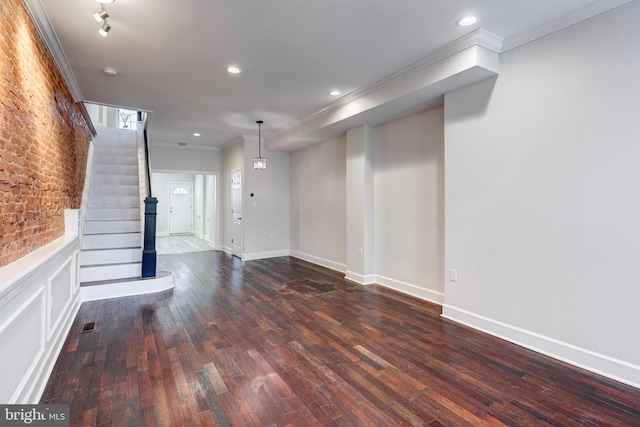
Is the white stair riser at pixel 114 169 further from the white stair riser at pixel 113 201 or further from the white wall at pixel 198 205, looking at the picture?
the white wall at pixel 198 205

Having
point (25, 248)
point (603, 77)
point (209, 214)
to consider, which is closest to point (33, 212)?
point (25, 248)

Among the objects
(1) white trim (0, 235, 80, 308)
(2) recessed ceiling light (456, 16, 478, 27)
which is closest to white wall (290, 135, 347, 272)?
(2) recessed ceiling light (456, 16, 478, 27)

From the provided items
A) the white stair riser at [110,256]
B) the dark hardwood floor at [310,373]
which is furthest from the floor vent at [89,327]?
the white stair riser at [110,256]

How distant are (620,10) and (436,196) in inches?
86.8

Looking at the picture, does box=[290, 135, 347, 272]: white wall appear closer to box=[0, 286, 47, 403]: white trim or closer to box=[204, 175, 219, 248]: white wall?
box=[204, 175, 219, 248]: white wall

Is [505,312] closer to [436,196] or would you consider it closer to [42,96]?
[436,196]

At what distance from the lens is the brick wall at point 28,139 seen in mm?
1890

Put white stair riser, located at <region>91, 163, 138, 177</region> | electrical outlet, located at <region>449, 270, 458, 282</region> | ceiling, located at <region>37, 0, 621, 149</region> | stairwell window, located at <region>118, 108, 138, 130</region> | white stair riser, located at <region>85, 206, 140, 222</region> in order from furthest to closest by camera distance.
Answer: stairwell window, located at <region>118, 108, 138, 130</region>
white stair riser, located at <region>91, 163, 138, 177</region>
white stair riser, located at <region>85, 206, 140, 222</region>
electrical outlet, located at <region>449, 270, 458, 282</region>
ceiling, located at <region>37, 0, 621, 149</region>

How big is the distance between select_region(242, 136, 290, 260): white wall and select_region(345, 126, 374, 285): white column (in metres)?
2.58

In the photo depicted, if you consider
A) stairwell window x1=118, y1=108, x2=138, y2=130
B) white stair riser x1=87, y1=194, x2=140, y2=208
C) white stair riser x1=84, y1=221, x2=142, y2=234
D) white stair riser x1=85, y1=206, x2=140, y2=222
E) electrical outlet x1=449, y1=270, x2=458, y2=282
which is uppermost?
stairwell window x1=118, y1=108, x2=138, y2=130

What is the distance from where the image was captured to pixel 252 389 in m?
2.14

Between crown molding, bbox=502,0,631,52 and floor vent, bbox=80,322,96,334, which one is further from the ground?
crown molding, bbox=502,0,631,52

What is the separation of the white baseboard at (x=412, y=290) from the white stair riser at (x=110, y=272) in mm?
3629

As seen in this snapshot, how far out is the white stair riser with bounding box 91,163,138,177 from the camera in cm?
603
